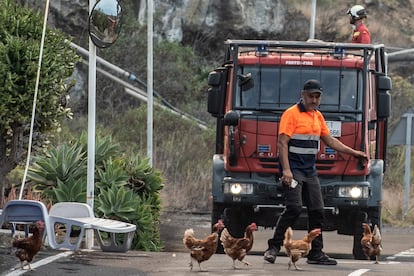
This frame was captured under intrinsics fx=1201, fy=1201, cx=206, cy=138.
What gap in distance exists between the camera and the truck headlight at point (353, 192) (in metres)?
16.7

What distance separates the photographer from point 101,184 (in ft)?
59.3

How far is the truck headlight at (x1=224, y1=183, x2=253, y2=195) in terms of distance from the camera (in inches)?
661

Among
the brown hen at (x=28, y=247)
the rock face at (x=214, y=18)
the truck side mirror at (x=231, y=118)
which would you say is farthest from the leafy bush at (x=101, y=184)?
the rock face at (x=214, y=18)

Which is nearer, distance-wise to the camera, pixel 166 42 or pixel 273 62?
pixel 273 62

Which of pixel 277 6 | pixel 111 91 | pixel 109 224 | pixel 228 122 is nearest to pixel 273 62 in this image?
pixel 228 122

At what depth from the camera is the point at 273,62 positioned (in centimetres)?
1709

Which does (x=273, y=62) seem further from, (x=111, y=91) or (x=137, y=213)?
(x=111, y=91)

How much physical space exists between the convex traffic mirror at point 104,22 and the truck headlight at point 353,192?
13.4 feet

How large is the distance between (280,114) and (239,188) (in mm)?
1195

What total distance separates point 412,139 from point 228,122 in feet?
41.4

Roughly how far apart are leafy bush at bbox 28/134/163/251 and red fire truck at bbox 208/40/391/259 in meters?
1.32

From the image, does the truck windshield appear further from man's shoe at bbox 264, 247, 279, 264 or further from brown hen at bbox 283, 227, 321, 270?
brown hen at bbox 283, 227, 321, 270

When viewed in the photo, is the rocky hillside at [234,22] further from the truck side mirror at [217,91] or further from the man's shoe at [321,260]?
the man's shoe at [321,260]

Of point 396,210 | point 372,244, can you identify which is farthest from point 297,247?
point 396,210
